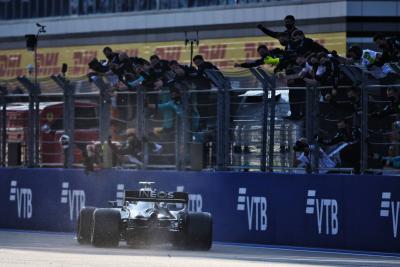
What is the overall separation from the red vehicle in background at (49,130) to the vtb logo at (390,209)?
5.70 m

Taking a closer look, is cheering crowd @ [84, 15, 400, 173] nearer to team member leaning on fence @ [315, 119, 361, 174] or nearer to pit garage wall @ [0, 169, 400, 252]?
team member leaning on fence @ [315, 119, 361, 174]

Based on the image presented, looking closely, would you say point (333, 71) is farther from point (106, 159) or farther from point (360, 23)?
point (360, 23)

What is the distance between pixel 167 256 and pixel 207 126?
15.2ft

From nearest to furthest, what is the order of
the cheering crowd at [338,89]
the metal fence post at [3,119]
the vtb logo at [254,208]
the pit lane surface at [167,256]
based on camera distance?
the pit lane surface at [167,256], the cheering crowd at [338,89], the vtb logo at [254,208], the metal fence post at [3,119]

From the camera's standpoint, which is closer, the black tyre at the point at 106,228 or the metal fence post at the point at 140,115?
the black tyre at the point at 106,228

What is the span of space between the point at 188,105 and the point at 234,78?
0.98m

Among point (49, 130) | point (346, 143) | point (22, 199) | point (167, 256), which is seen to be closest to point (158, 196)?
point (167, 256)

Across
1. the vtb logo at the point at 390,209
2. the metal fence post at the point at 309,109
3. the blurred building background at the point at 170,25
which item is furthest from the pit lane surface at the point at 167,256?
the blurred building background at the point at 170,25

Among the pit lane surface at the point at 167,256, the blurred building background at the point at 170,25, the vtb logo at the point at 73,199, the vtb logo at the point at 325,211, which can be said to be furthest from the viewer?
the blurred building background at the point at 170,25

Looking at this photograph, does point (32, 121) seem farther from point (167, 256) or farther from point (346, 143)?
point (167, 256)

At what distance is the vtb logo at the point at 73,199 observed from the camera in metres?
23.4

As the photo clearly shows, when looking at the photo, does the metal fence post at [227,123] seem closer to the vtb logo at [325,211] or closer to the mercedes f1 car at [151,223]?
the vtb logo at [325,211]

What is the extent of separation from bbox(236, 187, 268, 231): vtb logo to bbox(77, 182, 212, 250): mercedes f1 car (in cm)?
200

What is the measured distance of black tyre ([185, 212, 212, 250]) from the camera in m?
18.6
